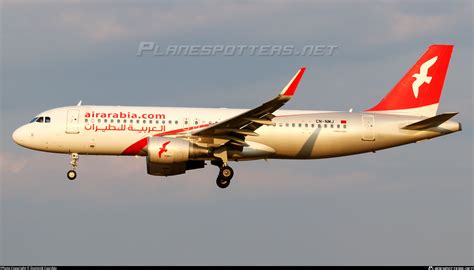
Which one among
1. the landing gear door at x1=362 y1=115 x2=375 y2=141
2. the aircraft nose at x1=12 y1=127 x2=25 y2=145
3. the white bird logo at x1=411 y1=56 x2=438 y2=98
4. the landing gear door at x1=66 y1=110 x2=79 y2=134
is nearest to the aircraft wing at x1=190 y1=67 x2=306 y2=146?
the landing gear door at x1=66 y1=110 x2=79 y2=134

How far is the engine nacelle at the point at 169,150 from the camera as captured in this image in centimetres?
4803

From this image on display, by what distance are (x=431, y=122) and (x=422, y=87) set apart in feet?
12.6

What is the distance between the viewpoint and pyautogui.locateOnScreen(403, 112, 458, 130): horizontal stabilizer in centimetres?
4950

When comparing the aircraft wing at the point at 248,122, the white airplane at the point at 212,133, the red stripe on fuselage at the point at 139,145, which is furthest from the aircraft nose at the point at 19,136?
the aircraft wing at the point at 248,122

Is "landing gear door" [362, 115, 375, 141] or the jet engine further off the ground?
"landing gear door" [362, 115, 375, 141]

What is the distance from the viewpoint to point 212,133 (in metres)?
48.7

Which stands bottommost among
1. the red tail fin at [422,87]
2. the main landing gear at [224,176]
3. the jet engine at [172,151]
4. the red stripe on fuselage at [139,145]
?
the main landing gear at [224,176]

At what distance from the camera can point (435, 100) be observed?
176 ft

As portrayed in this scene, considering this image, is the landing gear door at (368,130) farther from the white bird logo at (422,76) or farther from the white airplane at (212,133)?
the white bird logo at (422,76)

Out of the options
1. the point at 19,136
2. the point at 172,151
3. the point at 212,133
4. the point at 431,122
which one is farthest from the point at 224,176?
the point at 431,122

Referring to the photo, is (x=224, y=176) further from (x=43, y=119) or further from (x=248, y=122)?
(x=43, y=119)

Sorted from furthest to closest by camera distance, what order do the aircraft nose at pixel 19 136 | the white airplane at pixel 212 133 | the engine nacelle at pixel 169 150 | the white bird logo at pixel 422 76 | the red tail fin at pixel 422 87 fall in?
the white bird logo at pixel 422 76 → the red tail fin at pixel 422 87 → the aircraft nose at pixel 19 136 → the white airplane at pixel 212 133 → the engine nacelle at pixel 169 150

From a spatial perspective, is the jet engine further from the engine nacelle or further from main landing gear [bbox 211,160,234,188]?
main landing gear [bbox 211,160,234,188]

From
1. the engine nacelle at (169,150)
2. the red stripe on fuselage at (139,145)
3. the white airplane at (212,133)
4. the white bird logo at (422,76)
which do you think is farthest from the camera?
the white bird logo at (422,76)
